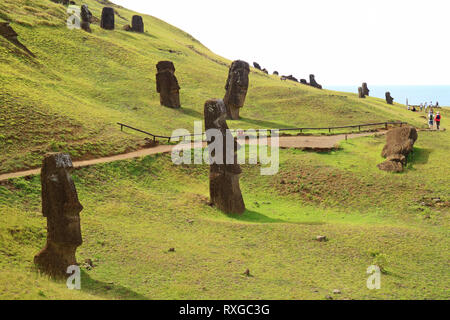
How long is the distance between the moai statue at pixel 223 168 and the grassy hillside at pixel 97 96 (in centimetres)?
900

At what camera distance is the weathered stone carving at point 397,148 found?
32.2 metres

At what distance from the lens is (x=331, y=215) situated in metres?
27.4

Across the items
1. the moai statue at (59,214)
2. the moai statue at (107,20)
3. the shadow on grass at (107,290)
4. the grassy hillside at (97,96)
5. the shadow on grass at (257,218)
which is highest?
the moai statue at (107,20)

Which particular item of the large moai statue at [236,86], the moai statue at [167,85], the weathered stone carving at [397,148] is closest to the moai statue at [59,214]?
the weathered stone carving at [397,148]

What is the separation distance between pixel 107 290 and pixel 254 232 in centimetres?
853

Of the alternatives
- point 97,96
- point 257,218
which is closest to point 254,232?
point 257,218

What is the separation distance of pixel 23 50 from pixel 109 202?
1156 inches

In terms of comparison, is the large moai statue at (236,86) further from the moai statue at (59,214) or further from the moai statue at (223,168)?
the moai statue at (59,214)

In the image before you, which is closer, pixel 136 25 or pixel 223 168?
pixel 223 168

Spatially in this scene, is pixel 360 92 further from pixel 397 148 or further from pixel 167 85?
pixel 397 148

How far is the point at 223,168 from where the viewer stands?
2641 centimetres

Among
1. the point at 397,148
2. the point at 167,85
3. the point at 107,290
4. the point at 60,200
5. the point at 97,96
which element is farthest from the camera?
the point at 167,85
